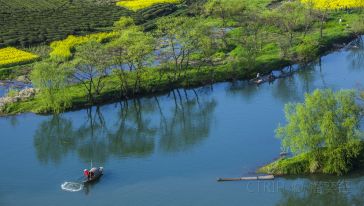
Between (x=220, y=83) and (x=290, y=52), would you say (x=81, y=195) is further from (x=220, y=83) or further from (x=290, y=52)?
(x=290, y=52)

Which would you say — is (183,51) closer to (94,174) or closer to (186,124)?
(186,124)

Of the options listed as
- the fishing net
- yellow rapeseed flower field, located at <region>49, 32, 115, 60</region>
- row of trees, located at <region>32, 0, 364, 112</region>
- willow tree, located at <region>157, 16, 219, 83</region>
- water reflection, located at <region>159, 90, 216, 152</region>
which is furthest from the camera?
yellow rapeseed flower field, located at <region>49, 32, 115, 60</region>

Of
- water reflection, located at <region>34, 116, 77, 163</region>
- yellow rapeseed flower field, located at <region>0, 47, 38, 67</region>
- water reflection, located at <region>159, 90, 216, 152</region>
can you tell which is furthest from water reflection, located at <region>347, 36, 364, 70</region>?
yellow rapeseed flower field, located at <region>0, 47, 38, 67</region>

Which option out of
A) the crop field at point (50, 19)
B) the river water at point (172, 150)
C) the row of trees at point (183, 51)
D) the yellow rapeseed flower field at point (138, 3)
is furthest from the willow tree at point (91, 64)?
the yellow rapeseed flower field at point (138, 3)

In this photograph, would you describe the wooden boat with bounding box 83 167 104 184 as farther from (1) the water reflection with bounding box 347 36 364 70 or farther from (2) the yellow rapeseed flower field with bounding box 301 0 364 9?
(2) the yellow rapeseed flower field with bounding box 301 0 364 9

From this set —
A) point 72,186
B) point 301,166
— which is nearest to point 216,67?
point 301,166

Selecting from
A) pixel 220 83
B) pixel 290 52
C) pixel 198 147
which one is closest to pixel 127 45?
pixel 220 83

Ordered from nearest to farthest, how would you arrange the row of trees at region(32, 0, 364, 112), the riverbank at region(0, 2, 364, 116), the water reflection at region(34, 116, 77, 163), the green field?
the water reflection at region(34, 116, 77, 163)
the row of trees at region(32, 0, 364, 112)
the riverbank at region(0, 2, 364, 116)
the green field
